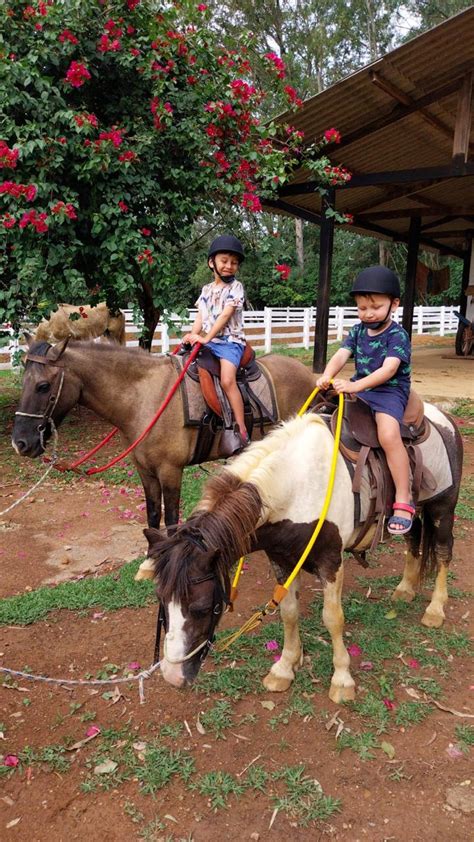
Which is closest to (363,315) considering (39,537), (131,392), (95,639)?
(131,392)

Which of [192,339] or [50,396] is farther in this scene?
[192,339]

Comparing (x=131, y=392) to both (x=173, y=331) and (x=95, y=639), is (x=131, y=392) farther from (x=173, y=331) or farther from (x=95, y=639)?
(x=173, y=331)

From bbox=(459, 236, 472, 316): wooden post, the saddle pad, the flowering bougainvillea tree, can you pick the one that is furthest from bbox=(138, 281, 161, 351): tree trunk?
bbox=(459, 236, 472, 316): wooden post

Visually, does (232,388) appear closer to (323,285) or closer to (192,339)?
(192,339)

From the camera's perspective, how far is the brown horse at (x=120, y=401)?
3.65 m

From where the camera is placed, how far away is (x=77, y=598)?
144 inches

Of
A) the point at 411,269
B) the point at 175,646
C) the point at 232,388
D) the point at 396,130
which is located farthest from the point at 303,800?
the point at 411,269

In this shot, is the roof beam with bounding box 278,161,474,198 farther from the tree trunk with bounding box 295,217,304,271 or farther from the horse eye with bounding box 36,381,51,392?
the tree trunk with bounding box 295,217,304,271

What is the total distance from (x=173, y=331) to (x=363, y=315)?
3691 mm

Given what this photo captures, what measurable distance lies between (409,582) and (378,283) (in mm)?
2070

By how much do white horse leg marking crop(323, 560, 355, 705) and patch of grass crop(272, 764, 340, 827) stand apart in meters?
0.51

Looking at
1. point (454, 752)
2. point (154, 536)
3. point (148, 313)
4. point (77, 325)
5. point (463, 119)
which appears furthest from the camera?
point (77, 325)

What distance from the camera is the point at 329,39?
25.4 meters

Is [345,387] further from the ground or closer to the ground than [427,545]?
further from the ground
